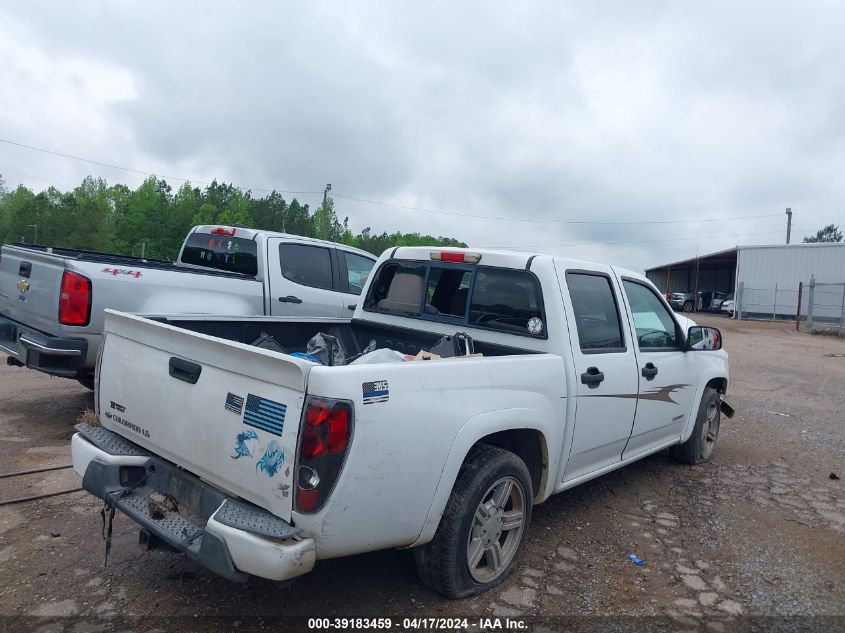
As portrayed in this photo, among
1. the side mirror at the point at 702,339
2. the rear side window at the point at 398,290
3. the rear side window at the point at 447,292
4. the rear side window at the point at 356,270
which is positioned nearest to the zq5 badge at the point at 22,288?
the rear side window at the point at 398,290

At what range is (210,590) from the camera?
10.4 ft

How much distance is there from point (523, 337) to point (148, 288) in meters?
3.76

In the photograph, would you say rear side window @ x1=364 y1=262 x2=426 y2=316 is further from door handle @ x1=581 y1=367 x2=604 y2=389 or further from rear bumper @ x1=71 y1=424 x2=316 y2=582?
rear bumper @ x1=71 y1=424 x2=316 y2=582

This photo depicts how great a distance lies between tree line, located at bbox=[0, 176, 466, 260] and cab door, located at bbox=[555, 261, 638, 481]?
50.1 metres

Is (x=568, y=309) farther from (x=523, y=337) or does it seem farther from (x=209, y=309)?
(x=209, y=309)

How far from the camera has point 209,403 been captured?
2.75 m

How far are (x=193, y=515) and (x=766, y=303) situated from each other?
37.0 m

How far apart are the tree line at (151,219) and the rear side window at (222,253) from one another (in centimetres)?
4591

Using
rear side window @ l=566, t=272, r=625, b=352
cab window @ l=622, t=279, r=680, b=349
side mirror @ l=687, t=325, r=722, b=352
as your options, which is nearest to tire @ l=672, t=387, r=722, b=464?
side mirror @ l=687, t=325, r=722, b=352

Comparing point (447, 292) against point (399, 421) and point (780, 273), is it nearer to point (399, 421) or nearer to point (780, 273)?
point (399, 421)

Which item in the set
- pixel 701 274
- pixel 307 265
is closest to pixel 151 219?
pixel 701 274

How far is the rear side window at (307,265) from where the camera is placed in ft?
24.8

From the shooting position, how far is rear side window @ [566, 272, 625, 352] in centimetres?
395

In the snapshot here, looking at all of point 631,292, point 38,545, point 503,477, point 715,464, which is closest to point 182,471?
point 38,545
